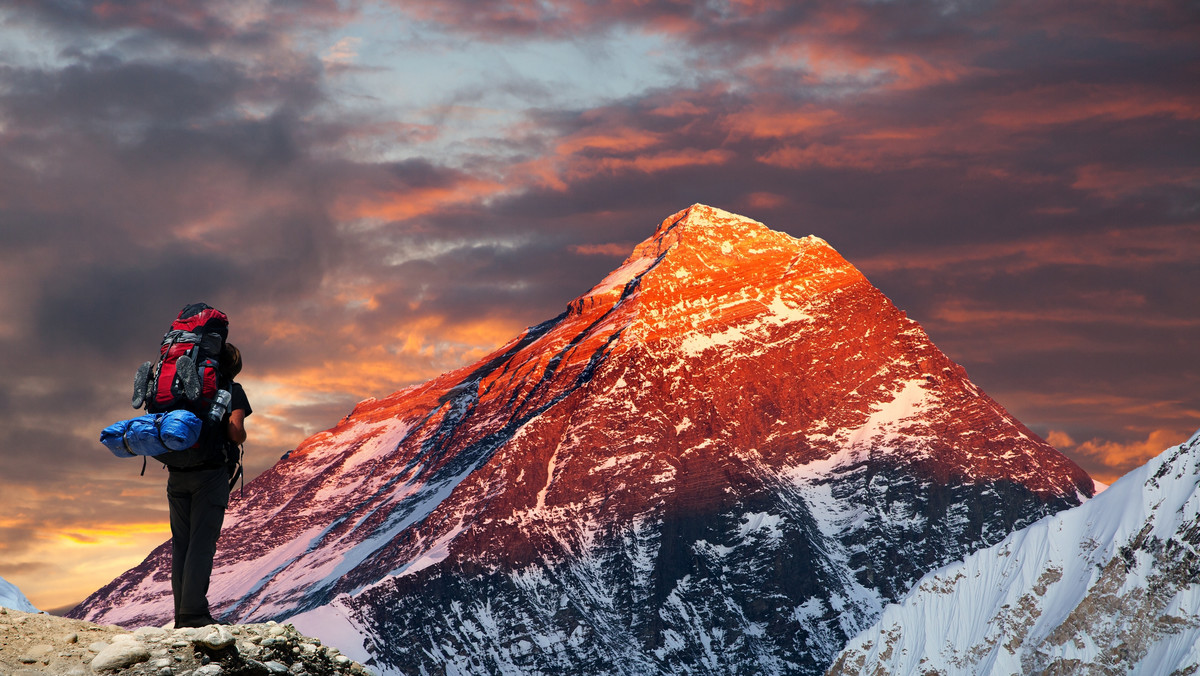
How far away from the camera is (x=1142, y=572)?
194250mm

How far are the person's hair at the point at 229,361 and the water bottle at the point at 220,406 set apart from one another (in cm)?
76

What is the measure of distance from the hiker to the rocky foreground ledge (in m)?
0.92

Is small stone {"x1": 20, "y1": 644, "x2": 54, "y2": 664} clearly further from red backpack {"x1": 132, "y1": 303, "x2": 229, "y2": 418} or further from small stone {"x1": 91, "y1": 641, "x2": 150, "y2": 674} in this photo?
red backpack {"x1": 132, "y1": 303, "x2": 229, "y2": 418}

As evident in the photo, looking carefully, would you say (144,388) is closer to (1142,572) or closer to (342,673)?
(342,673)

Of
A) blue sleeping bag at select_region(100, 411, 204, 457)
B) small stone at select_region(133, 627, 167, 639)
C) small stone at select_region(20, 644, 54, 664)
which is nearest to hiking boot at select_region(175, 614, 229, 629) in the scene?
small stone at select_region(133, 627, 167, 639)

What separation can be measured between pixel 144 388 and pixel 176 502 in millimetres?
1705

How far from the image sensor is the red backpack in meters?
20.1

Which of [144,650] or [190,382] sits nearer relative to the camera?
[144,650]

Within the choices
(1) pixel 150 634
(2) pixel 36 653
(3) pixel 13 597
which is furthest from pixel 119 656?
(3) pixel 13 597

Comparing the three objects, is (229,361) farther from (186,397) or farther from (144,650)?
(144,650)

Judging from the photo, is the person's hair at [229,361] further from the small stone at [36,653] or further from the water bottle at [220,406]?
the small stone at [36,653]

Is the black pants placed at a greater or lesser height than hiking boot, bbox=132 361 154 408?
lesser

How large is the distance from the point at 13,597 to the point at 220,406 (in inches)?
606

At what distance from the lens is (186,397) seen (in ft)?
66.1
